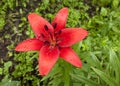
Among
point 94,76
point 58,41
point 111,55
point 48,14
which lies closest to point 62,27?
point 58,41

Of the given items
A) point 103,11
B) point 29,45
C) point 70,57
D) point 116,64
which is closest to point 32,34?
point 103,11

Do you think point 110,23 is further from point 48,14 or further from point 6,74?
point 6,74

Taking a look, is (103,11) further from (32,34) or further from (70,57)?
(70,57)

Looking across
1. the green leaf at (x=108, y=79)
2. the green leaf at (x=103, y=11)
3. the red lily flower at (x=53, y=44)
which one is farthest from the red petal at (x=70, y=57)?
the green leaf at (x=103, y=11)

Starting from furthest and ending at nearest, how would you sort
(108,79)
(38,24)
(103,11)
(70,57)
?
(103,11), (108,79), (38,24), (70,57)

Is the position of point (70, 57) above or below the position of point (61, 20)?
below

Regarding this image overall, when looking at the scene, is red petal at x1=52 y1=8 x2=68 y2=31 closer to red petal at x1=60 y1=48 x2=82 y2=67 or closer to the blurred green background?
red petal at x1=60 y1=48 x2=82 y2=67

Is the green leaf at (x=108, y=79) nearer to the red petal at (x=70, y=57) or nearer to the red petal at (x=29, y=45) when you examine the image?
the red petal at (x=70, y=57)

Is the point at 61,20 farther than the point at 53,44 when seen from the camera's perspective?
Yes
